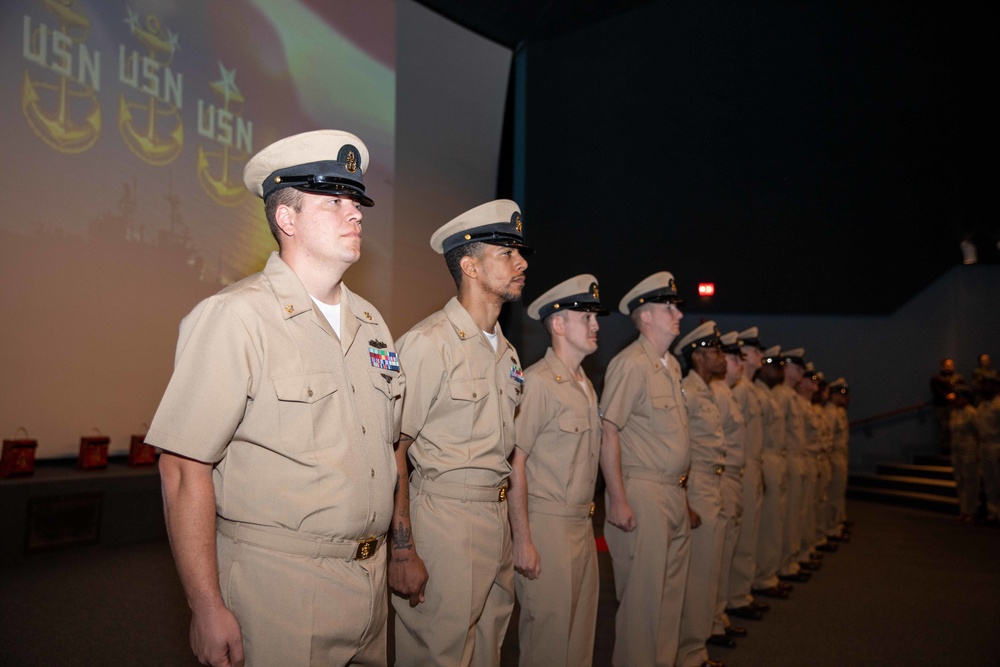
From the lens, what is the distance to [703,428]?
392 cm

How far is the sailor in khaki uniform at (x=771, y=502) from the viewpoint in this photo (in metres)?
5.11

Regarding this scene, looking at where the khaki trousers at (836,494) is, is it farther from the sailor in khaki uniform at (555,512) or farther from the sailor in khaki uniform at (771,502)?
the sailor in khaki uniform at (555,512)

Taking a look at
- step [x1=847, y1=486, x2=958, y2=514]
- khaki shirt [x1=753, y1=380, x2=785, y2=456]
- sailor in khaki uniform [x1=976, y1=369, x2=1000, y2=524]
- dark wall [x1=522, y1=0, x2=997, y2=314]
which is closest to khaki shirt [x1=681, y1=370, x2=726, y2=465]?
khaki shirt [x1=753, y1=380, x2=785, y2=456]

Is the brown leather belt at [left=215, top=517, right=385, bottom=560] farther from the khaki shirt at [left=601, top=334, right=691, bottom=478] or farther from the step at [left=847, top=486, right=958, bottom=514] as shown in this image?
the step at [left=847, top=486, right=958, bottom=514]

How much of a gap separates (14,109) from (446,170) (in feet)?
10.3

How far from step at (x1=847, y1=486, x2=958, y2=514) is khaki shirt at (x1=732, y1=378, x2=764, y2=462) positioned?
253 inches

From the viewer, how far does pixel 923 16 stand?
26.8 ft

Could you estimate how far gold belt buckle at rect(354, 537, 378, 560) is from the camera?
1.59m

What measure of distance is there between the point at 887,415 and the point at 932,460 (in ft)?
3.00

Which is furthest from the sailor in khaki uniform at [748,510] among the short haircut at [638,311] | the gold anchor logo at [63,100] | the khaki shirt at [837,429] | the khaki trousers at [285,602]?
the gold anchor logo at [63,100]

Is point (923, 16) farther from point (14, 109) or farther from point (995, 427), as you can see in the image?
point (14, 109)

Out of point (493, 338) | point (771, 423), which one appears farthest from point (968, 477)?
point (493, 338)

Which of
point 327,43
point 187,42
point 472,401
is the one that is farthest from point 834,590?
point 187,42

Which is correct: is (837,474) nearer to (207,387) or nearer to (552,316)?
(552,316)
